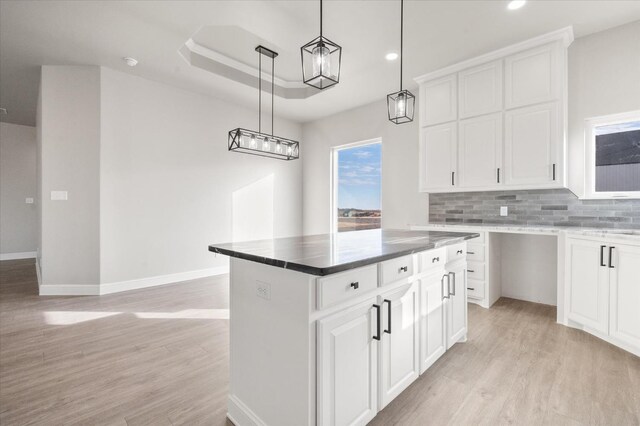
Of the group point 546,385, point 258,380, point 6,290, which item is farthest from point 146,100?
point 546,385

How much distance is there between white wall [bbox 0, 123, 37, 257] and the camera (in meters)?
6.43

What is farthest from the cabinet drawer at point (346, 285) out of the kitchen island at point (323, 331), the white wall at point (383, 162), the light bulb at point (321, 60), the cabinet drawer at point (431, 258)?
the white wall at point (383, 162)

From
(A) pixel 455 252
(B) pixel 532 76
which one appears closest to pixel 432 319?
(A) pixel 455 252

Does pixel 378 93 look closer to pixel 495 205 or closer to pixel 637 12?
pixel 495 205

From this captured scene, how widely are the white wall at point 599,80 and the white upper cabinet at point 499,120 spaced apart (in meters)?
0.28

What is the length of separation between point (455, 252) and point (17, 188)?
8.67 metres

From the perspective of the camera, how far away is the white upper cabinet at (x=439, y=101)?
388cm

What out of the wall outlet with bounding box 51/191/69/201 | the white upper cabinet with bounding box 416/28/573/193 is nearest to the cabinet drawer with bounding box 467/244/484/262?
the white upper cabinet with bounding box 416/28/573/193

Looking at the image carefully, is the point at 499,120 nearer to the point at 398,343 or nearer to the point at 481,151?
the point at 481,151

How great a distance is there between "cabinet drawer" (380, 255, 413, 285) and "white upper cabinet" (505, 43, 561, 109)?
2.69m

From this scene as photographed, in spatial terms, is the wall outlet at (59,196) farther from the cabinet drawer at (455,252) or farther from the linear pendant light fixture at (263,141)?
the cabinet drawer at (455,252)

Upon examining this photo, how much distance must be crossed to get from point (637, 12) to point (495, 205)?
2177 millimetres

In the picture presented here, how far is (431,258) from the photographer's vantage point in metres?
2.04

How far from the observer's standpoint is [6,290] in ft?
13.7
